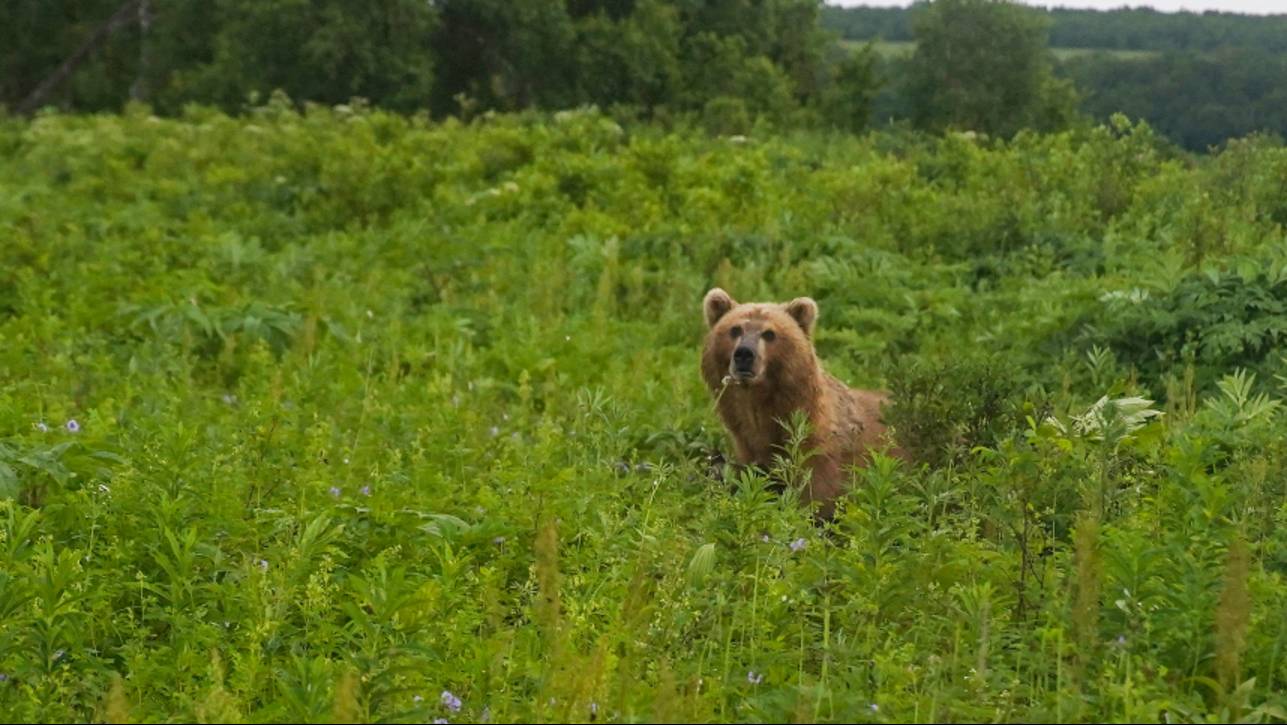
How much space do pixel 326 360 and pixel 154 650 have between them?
15.2 ft

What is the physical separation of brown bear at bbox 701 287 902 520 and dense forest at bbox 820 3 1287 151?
769cm

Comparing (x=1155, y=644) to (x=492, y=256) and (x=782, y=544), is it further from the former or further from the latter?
(x=492, y=256)

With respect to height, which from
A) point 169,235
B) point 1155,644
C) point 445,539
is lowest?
point 169,235

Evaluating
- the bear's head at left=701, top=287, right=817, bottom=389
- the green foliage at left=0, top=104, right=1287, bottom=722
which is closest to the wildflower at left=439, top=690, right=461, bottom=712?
the green foliage at left=0, top=104, right=1287, bottom=722

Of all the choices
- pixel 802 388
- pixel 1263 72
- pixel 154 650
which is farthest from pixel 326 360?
pixel 1263 72

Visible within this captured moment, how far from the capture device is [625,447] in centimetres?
612

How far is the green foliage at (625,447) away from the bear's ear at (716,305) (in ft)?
1.75

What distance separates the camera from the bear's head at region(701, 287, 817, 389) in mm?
7133

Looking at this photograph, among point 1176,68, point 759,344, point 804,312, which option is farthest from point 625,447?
point 1176,68

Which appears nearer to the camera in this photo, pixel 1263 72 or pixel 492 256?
pixel 492 256

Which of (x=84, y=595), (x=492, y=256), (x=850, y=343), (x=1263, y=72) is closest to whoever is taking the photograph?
(x=84, y=595)

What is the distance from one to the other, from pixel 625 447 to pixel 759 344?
1.36 m

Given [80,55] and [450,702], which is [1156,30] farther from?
[450,702]

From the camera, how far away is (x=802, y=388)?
23.7 ft
